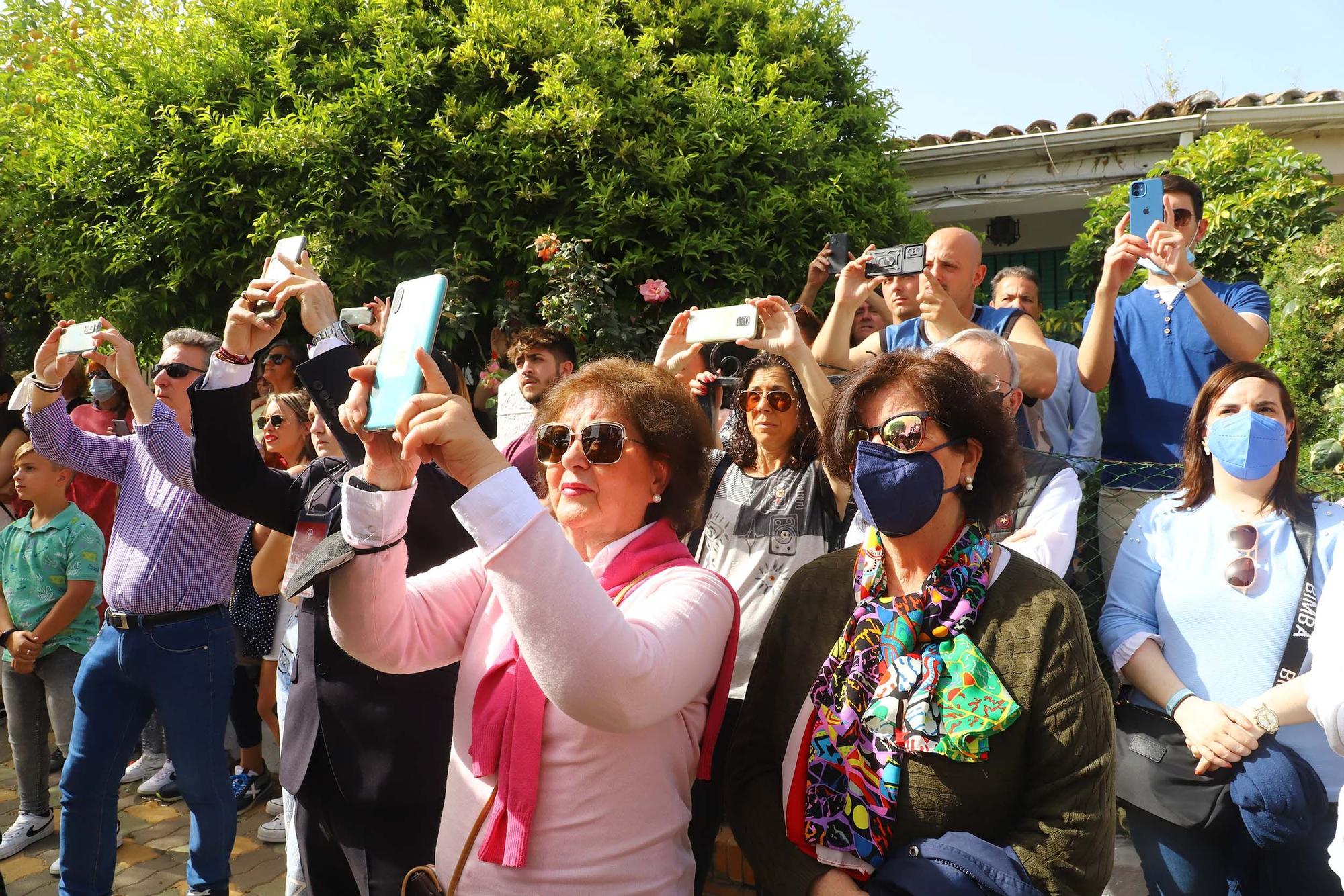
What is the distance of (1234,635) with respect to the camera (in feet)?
8.83

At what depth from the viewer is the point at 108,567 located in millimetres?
4055

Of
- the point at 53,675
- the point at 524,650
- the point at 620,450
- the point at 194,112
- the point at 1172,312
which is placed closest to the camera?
the point at 524,650

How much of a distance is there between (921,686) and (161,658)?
308 centimetres

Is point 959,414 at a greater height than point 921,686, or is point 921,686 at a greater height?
point 959,414

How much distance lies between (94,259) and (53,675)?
275cm

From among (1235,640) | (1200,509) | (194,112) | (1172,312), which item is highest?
(194,112)

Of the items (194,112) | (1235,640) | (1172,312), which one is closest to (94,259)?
(194,112)

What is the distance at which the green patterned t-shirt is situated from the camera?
4.90 m

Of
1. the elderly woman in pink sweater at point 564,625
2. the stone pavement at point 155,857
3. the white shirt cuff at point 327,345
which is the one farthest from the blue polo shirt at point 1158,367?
the stone pavement at point 155,857

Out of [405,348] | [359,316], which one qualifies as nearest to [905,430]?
[405,348]

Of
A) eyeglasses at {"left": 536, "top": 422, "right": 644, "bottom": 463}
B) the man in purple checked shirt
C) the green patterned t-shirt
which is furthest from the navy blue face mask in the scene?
the green patterned t-shirt

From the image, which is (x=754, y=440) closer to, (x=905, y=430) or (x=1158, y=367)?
(x=905, y=430)

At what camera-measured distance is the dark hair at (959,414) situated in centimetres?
218

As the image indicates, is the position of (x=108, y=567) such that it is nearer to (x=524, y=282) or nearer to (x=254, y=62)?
(x=524, y=282)
